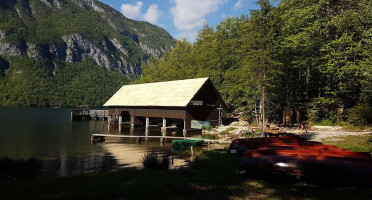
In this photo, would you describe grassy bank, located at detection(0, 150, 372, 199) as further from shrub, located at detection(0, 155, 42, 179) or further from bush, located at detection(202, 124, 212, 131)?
bush, located at detection(202, 124, 212, 131)

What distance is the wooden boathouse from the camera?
3584 centimetres

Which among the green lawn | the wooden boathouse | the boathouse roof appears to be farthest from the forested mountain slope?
the green lawn

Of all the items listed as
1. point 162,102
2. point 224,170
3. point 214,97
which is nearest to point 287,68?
point 214,97

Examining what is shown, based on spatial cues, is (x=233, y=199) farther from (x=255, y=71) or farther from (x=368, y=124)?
(x=368, y=124)

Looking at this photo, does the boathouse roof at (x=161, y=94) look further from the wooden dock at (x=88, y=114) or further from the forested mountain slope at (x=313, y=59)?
the wooden dock at (x=88, y=114)

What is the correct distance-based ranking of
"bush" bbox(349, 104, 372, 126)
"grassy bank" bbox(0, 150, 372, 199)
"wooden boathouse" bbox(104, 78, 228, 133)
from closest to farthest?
1. "grassy bank" bbox(0, 150, 372, 199)
2. "bush" bbox(349, 104, 372, 126)
3. "wooden boathouse" bbox(104, 78, 228, 133)

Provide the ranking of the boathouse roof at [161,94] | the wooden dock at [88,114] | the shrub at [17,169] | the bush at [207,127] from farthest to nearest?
the wooden dock at [88,114] → the bush at [207,127] → the boathouse roof at [161,94] → the shrub at [17,169]

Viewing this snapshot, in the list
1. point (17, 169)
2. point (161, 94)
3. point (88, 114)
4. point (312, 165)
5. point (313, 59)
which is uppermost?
point (313, 59)

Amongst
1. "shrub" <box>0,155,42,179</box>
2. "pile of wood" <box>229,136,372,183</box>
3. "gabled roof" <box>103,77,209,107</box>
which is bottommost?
"shrub" <box>0,155,42,179</box>

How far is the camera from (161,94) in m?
41.1

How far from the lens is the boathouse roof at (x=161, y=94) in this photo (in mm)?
36375

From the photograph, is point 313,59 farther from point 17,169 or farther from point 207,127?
point 17,169

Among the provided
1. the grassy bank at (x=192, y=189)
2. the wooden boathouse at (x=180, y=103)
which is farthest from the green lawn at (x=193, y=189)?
the wooden boathouse at (x=180, y=103)

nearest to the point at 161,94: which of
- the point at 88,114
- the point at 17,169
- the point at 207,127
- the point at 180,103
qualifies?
the point at 180,103
